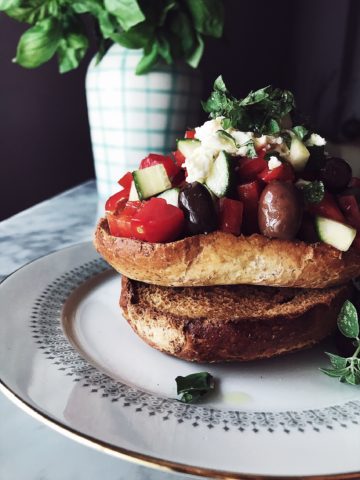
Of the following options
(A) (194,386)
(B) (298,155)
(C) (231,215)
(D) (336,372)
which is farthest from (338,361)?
(B) (298,155)

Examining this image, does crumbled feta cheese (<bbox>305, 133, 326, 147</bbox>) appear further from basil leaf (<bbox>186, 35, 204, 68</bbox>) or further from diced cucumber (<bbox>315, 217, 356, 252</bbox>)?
basil leaf (<bbox>186, 35, 204, 68</bbox>)

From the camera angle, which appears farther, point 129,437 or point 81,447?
point 81,447

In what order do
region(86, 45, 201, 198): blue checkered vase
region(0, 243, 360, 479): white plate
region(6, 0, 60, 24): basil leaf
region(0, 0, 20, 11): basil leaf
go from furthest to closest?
region(86, 45, 201, 198): blue checkered vase
region(6, 0, 60, 24): basil leaf
region(0, 0, 20, 11): basil leaf
region(0, 243, 360, 479): white plate

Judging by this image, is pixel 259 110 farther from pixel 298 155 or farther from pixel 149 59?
pixel 149 59

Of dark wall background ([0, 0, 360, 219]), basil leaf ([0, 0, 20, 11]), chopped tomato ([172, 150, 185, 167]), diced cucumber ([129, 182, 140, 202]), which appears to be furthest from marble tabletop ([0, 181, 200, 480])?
dark wall background ([0, 0, 360, 219])

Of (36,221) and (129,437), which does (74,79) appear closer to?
(36,221)

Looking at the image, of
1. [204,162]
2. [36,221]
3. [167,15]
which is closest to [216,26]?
[167,15]
